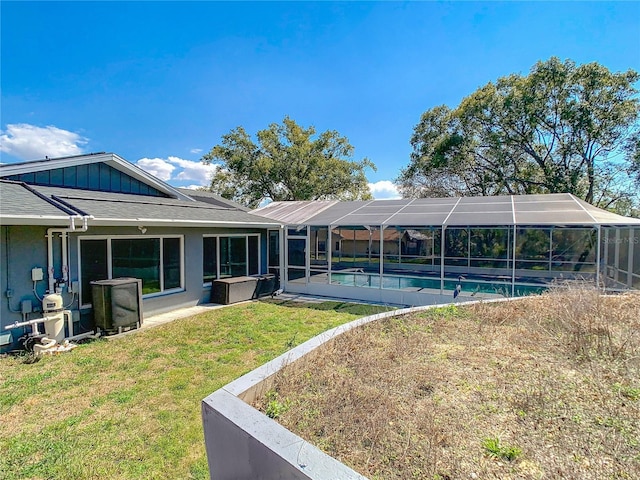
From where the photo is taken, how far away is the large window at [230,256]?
1131 centimetres

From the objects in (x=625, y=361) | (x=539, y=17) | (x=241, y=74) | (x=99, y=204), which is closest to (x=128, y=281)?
(x=99, y=204)

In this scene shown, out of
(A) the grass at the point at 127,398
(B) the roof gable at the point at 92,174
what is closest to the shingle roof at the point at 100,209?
(B) the roof gable at the point at 92,174

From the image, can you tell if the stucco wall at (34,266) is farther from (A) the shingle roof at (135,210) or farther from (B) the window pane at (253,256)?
(B) the window pane at (253,256)

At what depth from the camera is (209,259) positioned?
37.2 ft

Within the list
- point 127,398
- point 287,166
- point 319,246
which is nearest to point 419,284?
point 319,246

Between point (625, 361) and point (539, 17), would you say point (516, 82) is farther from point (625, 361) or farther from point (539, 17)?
point (625, 361)

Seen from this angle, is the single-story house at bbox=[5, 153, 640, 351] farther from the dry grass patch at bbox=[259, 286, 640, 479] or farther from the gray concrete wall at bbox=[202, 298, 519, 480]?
the gray concrete wall at bbox=[202, 298, 519, 480]

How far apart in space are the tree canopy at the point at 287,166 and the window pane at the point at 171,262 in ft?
55.5

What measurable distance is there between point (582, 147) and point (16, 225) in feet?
78.4

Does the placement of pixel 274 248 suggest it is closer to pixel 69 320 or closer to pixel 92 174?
pixel 92 174

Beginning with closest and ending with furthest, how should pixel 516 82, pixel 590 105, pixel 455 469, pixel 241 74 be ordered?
pixel 455 469, pixel 241 74, pixel 590 105, pixel 516 82

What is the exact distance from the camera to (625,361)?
3.49 m

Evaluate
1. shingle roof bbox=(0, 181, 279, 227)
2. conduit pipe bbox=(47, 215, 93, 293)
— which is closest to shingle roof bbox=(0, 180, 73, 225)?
shingle roof bbox=(0, 181, 279, 227)

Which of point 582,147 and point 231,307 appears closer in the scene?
point 231,307
